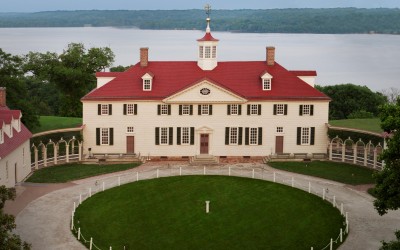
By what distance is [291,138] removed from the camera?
54156 mm

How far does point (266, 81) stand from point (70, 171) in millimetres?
18697

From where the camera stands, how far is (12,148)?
42.5m

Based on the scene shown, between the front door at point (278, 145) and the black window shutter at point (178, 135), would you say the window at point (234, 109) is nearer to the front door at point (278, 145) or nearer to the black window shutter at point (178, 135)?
the front door at point (278, 145)

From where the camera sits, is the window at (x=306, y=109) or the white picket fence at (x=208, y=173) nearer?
the white picket fence at (x=208, y=173)

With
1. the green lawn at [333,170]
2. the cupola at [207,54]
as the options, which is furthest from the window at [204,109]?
the green lawn at [333,170]

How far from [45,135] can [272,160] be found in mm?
19389

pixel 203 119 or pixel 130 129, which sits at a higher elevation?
pixel 203 119

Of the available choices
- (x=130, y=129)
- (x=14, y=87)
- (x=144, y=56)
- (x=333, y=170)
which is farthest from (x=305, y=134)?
(x=14, y=87)

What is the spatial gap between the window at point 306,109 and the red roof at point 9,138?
2315 centimetres

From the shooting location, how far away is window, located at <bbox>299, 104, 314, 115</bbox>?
54000 millimetres

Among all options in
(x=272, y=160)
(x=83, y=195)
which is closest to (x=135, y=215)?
(x=83, y=195)

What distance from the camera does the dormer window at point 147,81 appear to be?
53656mm

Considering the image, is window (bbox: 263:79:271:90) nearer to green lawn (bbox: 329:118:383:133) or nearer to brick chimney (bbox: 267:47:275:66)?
brick chimney (bbox: 267:47:275:66)

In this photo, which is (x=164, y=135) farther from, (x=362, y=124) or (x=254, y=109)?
(x=362, y=124)
